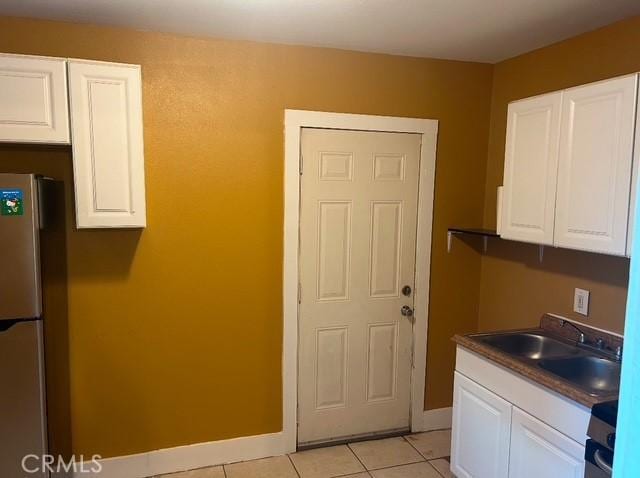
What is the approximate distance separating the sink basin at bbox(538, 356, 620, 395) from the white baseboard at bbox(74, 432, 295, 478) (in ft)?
5.45

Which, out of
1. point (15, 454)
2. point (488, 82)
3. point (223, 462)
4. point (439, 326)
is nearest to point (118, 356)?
point (15, 454)

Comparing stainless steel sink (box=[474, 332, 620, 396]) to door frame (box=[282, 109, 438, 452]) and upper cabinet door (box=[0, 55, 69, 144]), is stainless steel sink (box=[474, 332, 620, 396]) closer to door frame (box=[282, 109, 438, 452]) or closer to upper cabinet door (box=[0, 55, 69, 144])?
door frame (box=[282, 109, 438, 452])

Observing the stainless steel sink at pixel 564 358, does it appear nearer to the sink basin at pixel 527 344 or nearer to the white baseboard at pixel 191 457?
the sink basin at pixel 527 344

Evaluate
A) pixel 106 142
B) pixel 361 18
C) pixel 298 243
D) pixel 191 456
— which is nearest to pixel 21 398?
pixel 191 456

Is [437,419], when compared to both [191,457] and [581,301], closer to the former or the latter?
[581,301]

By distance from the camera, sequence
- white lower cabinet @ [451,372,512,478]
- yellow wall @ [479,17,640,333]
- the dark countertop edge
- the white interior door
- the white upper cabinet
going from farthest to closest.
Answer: the white interior door < yellow wall @ [479,17,640,333] < white lower cabinet @ [451,372,512,478] < the white upper cabinet < the dark countertop edge

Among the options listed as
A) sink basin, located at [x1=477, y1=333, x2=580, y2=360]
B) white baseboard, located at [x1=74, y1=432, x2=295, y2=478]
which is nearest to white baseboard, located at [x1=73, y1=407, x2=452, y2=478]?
white baseboard, located at [x1=74, y1=432, x2=295, y2=478]

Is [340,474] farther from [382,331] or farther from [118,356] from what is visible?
[118,356]

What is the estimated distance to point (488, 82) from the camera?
10.3ft

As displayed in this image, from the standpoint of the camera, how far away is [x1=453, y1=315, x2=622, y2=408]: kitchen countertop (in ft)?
5.76

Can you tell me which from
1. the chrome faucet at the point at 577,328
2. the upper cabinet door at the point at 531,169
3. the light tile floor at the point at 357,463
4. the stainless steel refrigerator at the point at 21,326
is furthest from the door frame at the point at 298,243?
the stainless steel refrigerator at the point at 21,326

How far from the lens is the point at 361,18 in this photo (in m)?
2.29

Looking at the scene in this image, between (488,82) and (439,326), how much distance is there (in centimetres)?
168

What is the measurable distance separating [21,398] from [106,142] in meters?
1.25
